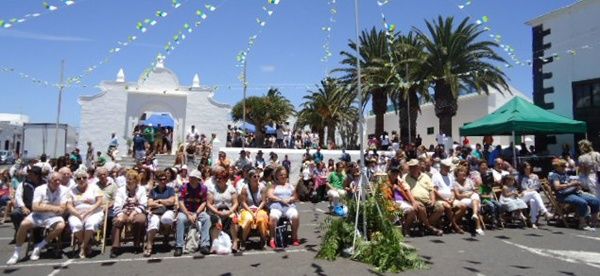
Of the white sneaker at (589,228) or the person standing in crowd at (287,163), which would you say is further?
the person standing in crowd at (287,163)

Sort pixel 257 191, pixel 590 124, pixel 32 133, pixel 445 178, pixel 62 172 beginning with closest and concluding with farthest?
pixel 62 172 < pixel 257 191 < pixel 445 178 < pixel 590 124 < pixel 32 133

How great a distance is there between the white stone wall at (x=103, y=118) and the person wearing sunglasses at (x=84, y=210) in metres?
19.4

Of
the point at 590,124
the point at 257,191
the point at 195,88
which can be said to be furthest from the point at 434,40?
the point at 257,191

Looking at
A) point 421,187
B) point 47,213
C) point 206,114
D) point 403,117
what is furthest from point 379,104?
point 47,213

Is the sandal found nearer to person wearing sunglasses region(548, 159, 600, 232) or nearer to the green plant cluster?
the green plant cluster

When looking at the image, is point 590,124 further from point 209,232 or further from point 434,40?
point 209,232

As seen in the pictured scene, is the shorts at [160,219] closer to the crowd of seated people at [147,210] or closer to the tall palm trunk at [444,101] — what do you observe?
the crowd of seated people at [147,210]

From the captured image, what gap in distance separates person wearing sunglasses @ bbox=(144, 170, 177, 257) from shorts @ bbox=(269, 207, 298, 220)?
5.36 ft

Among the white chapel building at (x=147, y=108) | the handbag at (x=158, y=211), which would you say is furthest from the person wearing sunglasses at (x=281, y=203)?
the white chapel building at (x=147, y=108)

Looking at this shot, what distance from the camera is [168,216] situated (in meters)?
6.78

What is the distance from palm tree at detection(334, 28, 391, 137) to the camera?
23.5 m

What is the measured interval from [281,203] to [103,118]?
21612mm

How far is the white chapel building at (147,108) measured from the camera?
82.9 ft

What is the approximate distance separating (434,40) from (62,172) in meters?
19.3
